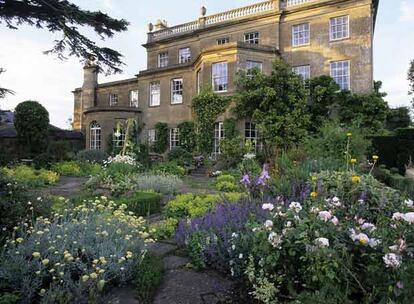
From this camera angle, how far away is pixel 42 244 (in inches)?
125

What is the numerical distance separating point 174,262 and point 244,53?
17533 millimetres

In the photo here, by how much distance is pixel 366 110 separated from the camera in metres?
18.5

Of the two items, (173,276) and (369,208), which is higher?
(369,208)

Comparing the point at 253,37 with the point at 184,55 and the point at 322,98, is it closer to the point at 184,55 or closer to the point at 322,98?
the point at 184,55

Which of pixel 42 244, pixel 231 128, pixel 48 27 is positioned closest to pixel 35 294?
pixel 42 244

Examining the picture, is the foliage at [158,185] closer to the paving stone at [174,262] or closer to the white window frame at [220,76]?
the paving stone at [174,262]

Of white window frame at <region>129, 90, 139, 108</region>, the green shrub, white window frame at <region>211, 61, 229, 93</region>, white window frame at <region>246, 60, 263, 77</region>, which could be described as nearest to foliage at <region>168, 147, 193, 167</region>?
white window frame at <region>211, 61, 229, 93</region>

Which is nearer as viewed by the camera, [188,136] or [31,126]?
[31,126]

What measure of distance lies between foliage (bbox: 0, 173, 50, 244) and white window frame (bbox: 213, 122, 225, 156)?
1526 centimetres

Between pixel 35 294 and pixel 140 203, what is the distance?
3716 mm

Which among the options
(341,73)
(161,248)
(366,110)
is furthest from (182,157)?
(161,248)

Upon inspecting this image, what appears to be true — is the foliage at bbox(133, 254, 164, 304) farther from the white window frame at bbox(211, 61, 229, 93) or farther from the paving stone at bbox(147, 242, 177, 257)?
the white window frame at bbox(211, 61, 229, 93)

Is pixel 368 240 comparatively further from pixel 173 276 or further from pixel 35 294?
pixel 35 294

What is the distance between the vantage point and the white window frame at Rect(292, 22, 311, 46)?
70.1 feet
